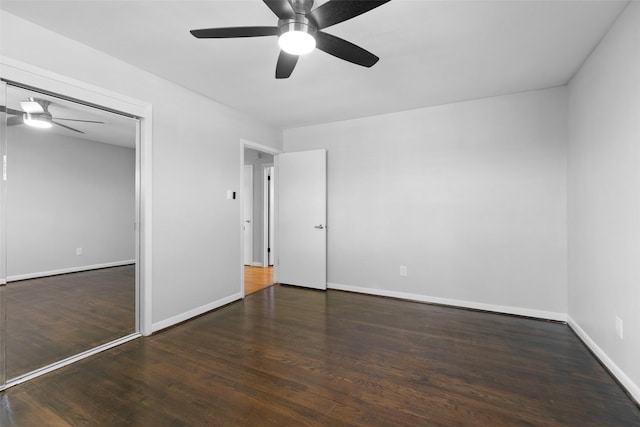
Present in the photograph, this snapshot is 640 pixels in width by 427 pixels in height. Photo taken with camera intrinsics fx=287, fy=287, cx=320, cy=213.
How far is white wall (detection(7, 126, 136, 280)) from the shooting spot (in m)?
2.65

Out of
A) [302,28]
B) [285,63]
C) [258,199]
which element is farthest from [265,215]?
[302,28]

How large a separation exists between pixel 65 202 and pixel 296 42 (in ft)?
11.2

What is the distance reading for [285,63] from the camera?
2102 mm

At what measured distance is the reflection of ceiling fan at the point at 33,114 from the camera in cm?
214

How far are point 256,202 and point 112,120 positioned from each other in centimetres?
353

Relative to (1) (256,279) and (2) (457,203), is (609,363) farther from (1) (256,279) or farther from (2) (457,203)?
(1) (256,279)

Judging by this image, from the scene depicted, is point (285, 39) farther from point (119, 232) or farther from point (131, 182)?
point (119, 232)

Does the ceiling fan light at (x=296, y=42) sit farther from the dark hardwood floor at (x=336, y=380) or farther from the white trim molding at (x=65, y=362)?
the white trim molding at (x=65, y=362)

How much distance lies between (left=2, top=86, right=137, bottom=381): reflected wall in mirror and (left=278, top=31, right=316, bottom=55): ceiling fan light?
6.18 ft

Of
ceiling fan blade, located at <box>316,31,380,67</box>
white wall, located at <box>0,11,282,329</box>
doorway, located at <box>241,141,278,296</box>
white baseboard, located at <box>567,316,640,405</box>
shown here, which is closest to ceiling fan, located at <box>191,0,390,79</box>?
ceiling fan blade, located at <box>316,31,380,67</box>

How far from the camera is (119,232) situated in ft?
11.3

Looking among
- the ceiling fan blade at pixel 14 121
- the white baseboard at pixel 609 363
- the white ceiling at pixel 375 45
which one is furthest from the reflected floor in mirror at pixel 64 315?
the white baseboard at pixel 609 363

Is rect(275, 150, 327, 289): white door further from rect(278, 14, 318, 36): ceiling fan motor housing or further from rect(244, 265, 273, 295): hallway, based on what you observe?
rect(278, 14, 318, 36): ceiling fan motor housing

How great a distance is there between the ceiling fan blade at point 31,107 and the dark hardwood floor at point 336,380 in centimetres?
202
